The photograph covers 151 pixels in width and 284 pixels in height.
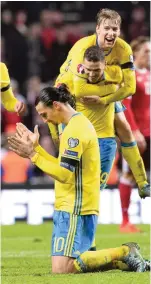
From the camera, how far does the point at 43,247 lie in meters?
11.2

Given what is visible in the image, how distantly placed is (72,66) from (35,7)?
1015 cm

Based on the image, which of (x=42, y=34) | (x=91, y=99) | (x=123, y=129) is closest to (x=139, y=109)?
(x=123, y=129)

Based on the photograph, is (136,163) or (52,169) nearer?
(52,169)

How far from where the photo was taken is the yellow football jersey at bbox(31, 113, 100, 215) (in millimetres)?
7824

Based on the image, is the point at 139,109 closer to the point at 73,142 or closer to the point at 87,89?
the point at 87,89

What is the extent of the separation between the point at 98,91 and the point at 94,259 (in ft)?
6.79

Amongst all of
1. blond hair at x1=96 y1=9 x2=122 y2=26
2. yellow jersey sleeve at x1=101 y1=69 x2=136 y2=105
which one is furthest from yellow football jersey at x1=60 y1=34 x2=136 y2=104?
blond hair at x1=96 y1=9 x2=122 y2=26

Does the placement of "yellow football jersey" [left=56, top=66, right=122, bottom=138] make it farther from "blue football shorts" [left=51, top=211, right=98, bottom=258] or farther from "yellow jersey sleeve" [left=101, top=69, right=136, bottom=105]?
Answer: "blue football shorts" [left=51, top=211, right=98, bottom=258]

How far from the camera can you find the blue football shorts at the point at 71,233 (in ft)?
26.1

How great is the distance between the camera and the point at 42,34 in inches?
757

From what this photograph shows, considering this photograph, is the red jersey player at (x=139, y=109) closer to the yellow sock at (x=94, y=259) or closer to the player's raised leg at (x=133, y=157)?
the player's raised leg at (x=133, y=157)

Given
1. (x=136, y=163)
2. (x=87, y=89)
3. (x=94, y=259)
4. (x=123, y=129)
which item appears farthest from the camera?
(x=136, y=163)

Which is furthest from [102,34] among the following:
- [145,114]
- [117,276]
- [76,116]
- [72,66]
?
[145,114]

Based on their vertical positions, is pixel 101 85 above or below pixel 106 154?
above
